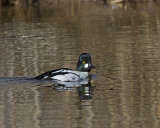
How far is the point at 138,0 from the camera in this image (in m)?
37.9

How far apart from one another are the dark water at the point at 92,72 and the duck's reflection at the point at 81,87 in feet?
0.06

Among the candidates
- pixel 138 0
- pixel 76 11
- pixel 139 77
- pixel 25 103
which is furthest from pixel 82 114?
pixel 138 0

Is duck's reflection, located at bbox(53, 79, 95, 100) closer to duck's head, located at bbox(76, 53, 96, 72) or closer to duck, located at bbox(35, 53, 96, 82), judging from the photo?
duck, located at bbox(35, 53, 96, 82)

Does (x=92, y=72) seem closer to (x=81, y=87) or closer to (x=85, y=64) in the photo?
(x=85, y=64)

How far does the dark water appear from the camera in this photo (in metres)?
8.62

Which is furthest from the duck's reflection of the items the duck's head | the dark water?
the duck's head

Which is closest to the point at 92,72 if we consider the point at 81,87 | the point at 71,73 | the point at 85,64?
the point at 85,64

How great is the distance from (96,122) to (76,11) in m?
23.4

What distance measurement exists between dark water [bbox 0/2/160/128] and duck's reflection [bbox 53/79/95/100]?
18 mm

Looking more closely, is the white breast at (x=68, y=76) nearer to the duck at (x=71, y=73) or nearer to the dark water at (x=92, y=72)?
the duck at (x=71, y=73)

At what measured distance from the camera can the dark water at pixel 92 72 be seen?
8.62 m

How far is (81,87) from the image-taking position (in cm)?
1136

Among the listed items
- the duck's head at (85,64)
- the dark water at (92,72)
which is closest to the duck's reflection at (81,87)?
the dark water at (92,72)

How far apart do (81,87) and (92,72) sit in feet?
Result: 5.12
